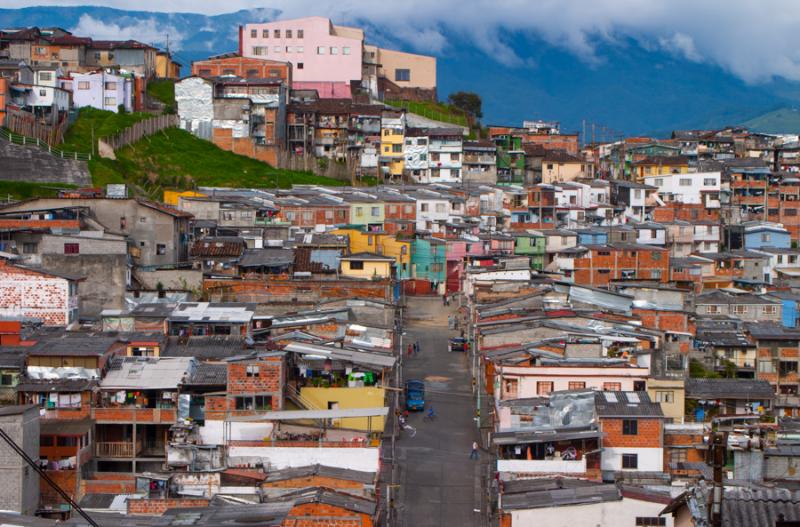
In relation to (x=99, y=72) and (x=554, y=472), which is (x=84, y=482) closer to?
(x=554, y=472)

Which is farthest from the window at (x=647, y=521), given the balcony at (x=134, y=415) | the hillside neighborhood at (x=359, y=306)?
the balcony at (x=134, y=415)

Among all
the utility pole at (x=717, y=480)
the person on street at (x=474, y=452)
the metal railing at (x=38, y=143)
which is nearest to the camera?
the utility pole at (x=717, y=480)

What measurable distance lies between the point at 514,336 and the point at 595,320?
2768mm

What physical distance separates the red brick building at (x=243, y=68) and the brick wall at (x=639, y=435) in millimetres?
50489

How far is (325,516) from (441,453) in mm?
8647

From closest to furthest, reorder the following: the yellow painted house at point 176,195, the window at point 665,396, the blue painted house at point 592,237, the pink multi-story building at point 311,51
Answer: the window at point 665,396, the yellow painted house at point 176,195, the blue painted house at point 592,237, the pink multi-story building at point 311,51

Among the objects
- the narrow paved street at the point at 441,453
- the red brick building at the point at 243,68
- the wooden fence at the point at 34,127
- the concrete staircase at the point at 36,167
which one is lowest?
the narrow paved street at the point at 441,453

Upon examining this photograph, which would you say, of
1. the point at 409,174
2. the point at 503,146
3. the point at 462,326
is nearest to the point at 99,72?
the point at 409,174

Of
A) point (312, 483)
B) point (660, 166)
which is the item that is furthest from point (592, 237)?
point (312, 483)

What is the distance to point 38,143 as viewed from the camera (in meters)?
57.6

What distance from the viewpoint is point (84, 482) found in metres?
26.6

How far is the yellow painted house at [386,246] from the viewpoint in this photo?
52.5 metres

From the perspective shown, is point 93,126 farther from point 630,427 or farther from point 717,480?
point 717,480

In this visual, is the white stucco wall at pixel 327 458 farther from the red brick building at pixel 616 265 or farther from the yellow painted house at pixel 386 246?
the red brick building at pixel 616 265
